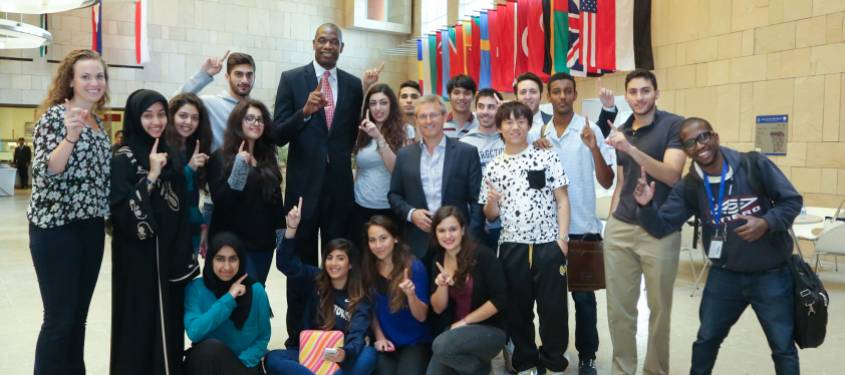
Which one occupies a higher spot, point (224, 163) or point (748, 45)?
point (748, 45)

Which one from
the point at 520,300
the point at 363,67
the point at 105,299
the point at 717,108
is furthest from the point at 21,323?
→ the point at 363,67

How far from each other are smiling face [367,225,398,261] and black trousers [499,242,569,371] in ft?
2.28

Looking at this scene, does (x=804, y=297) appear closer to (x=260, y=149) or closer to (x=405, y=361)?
(x=405, y=361)

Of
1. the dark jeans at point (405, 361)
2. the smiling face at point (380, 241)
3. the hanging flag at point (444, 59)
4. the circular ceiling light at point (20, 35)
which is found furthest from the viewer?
the hanging flag at point (444, 59)

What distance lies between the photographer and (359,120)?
14.5ft

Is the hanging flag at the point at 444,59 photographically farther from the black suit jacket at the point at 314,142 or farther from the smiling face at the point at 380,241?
the smiling face at the point at 380,241

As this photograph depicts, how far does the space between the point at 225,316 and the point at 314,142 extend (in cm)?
133

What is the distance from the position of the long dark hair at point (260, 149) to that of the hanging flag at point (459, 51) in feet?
39.7

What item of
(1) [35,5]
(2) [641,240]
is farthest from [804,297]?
(1) [35,5]

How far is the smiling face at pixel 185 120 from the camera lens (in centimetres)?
374

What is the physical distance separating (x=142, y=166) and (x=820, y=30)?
9.32 meters

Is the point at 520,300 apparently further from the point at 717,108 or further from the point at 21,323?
the point at 717,108

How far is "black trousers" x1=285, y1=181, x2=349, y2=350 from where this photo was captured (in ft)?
13.9

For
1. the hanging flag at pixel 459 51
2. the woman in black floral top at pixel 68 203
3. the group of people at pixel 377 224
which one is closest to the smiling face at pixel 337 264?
the group of people at pixel 377 224
